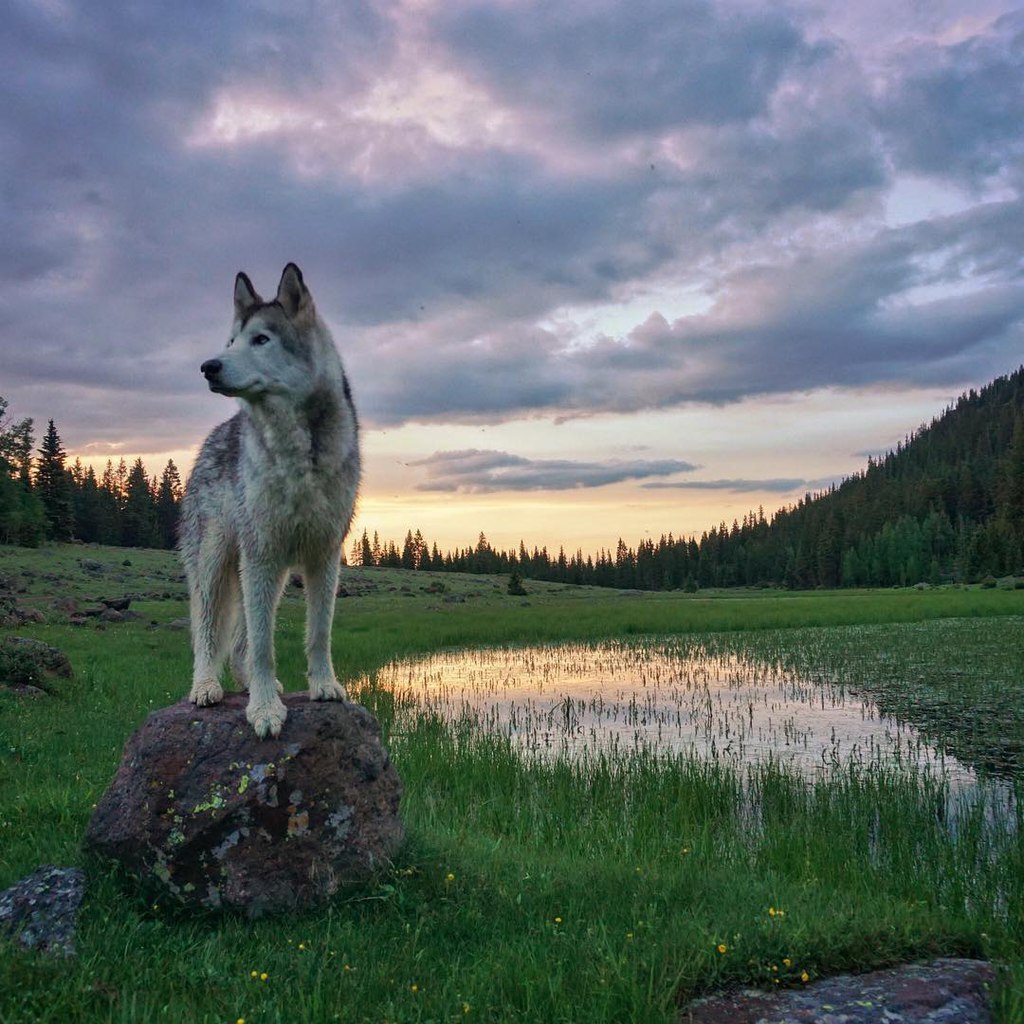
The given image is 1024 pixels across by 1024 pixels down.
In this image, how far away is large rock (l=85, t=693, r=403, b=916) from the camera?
6.32 m

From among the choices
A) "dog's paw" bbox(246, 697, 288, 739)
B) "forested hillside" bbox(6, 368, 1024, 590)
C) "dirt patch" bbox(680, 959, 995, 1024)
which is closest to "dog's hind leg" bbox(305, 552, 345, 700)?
"dog's paw" bbox(246, 697, 288, 739)

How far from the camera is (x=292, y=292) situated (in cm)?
636

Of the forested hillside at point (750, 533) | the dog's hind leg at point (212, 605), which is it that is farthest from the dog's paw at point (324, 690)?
the forested hillside at point (750, 533)

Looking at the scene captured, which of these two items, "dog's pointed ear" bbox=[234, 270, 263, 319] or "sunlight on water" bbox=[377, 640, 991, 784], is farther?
"sunlight on water" bbox=[377, 640, 991, 784]

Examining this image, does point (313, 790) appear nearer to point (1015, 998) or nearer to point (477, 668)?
point (1015, 998)

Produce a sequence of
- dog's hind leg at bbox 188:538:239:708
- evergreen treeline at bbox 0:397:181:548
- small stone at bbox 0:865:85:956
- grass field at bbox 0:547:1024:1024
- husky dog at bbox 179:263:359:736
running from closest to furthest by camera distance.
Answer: grass field at bbox 0:547:1024:1024 → small stone at bbox 0:865:85:956 → husky dog at bbox 179:263:359:736 → dog's hind leg at bbox 188:538:239:708 → evergreen treeline at bbox 0:397:181:548

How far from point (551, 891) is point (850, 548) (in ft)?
445

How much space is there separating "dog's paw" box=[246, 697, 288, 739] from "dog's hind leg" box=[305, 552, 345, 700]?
1.87 feet

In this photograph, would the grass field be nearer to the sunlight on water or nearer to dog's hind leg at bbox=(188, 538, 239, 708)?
the sunlight on water

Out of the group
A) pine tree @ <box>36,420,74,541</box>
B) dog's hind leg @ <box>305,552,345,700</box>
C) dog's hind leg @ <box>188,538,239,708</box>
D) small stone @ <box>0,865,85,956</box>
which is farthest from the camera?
pine tree @ <box>36,420,74,541</box>

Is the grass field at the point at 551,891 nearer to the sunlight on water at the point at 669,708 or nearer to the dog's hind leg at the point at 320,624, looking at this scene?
the sunlight on water at the point at 669,708

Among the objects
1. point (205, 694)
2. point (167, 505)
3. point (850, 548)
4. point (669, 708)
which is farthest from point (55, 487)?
point (850, 548)

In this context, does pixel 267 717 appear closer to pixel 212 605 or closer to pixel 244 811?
pixel 244 811

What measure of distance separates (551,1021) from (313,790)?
2807 millimetres
